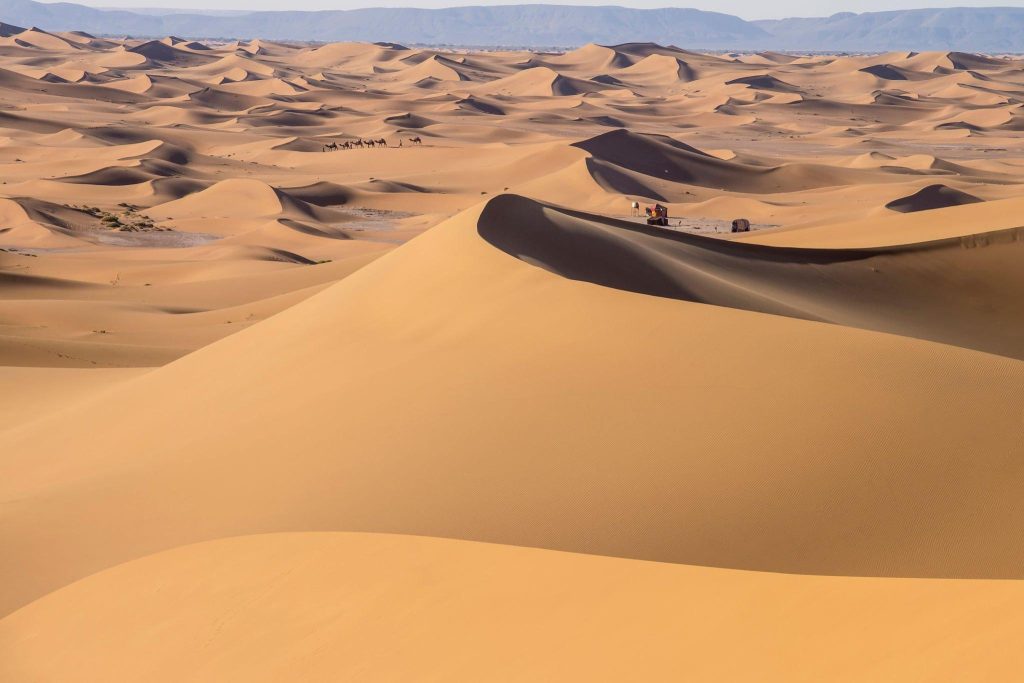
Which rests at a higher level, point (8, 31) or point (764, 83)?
point (8, 31)

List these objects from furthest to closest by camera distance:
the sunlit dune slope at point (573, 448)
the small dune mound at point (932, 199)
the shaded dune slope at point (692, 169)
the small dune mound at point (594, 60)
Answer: the small dune mound at point (594, 60)
the shaded dune slope at point (692, 169)
the small dune mound at point (932, 199)
the sunlit dune slope at point (573, 448)

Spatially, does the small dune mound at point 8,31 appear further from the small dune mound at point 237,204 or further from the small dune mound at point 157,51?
the small dune mound at point 237,204

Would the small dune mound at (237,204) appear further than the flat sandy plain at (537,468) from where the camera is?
Yes

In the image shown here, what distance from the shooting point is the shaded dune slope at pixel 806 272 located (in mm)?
12773

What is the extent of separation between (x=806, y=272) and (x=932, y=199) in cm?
2211

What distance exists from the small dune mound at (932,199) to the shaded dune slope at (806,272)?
17971 mm

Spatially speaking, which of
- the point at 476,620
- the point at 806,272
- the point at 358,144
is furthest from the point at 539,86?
the point at 476,620

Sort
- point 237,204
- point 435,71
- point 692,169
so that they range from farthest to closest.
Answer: point 435,71
point 692,169
point 237,204

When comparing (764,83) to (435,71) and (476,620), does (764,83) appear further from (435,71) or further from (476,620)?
(476,620)

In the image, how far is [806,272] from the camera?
A: 630 inches

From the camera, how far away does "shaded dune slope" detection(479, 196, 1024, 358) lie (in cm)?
1277

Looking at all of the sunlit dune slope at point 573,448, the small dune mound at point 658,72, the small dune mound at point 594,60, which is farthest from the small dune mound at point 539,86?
the sunlit dune slope at point 573,448

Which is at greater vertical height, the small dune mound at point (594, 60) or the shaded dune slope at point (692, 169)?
the small dune mound at point (594, 60)

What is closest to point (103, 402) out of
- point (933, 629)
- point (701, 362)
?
point (701, 362)
